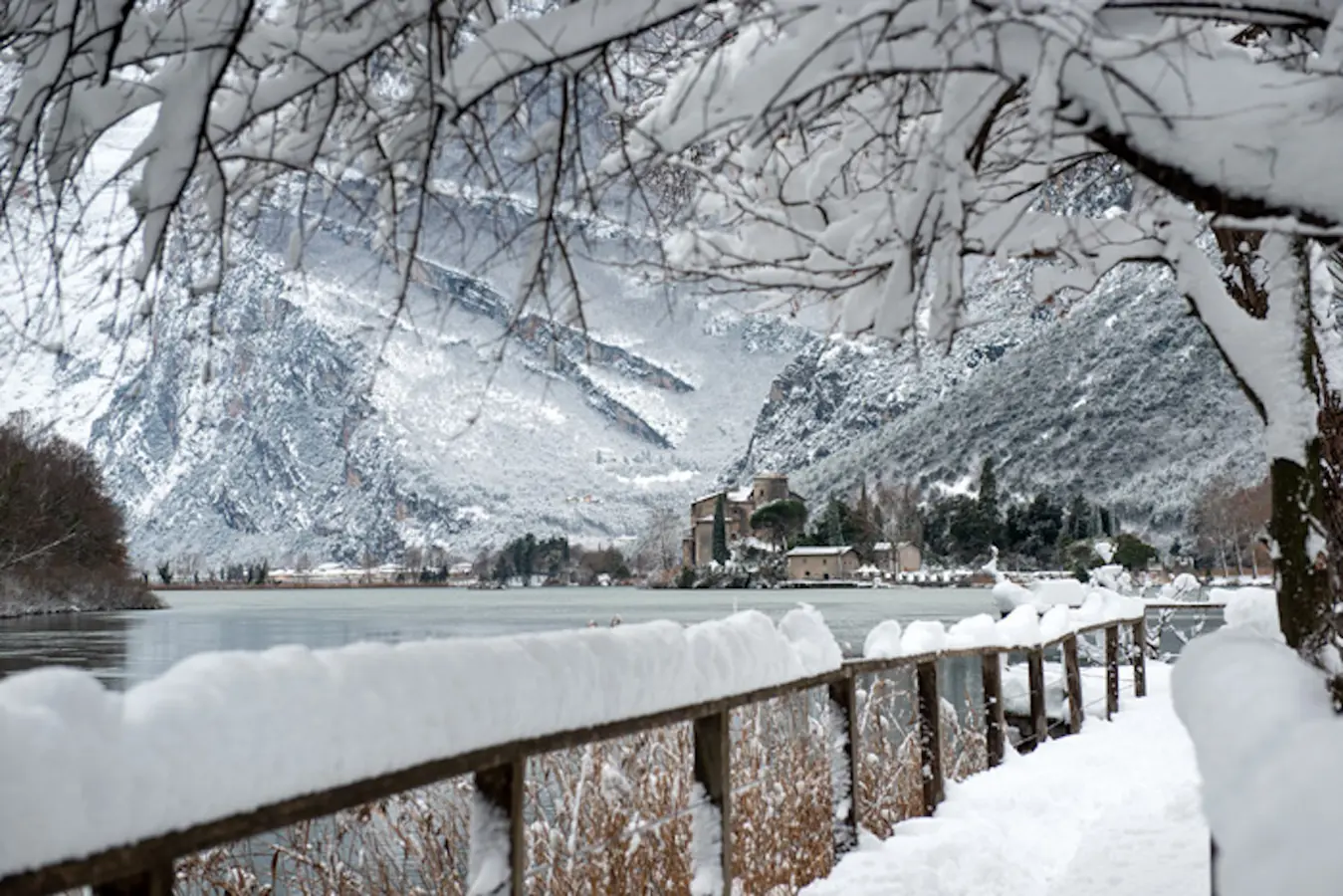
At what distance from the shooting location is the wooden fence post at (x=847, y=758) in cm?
530

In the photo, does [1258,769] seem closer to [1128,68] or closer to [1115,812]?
[1128,68]

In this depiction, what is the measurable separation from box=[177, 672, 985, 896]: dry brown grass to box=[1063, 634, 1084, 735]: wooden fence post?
11.9 ft

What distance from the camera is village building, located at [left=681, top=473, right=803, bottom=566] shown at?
132875 mm

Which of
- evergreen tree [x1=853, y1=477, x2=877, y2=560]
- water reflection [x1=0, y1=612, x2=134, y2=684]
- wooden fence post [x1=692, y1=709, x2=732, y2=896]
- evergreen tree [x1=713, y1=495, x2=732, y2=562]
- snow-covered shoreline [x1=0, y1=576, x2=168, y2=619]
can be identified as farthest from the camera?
evergreen tree [x1=713, y1=495, x2=732, y2=562]

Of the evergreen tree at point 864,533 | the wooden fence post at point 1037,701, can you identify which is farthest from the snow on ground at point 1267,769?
the evergreen tree at point 864,533

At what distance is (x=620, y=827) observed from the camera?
483cm

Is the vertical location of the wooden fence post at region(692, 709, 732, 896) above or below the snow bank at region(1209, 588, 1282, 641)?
below

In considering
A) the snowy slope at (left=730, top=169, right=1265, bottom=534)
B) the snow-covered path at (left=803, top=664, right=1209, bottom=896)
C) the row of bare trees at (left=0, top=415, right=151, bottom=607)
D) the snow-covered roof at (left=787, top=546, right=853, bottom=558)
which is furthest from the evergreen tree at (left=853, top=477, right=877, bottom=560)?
the snow-covered path at (left=803, top=664, right=1209, bottom=896)

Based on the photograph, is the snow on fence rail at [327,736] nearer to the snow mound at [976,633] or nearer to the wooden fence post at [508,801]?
the wooden fence post at [508,801]

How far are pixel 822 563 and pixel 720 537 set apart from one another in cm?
1307

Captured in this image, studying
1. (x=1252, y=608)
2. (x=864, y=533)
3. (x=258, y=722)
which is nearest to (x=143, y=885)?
(x=258, y=722)

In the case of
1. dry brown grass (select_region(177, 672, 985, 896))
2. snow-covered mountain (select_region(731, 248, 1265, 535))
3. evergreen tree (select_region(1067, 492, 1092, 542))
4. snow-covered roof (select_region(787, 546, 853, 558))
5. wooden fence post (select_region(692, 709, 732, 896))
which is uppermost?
snow-covered mountain (select_region(731, 248, 1265, 535))

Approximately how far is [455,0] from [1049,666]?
43.7ft

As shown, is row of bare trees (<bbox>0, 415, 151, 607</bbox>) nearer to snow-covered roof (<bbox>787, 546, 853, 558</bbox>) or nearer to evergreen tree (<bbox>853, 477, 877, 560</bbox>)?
snow-covered roof (<bbox>787, 546, 853, 558</bbox>)
